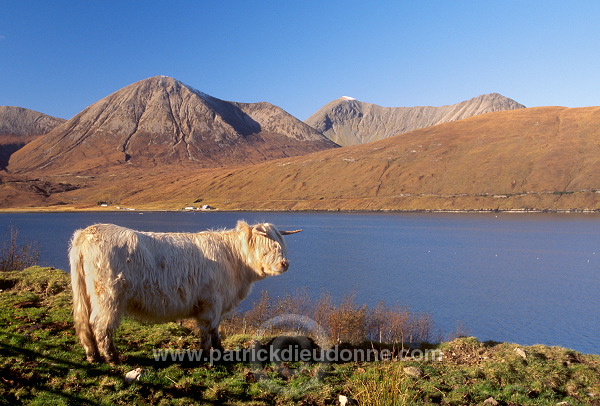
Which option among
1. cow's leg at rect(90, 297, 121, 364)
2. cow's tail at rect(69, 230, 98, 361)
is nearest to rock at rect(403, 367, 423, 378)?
cow's leg at rect(90, 297, 121, 364)

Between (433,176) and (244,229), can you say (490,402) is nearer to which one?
(244,229)

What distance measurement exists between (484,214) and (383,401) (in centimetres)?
10959

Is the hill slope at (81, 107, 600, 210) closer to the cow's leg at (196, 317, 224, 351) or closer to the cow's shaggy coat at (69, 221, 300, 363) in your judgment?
the cow's shaggy coat at (69, 221, 300, 363)

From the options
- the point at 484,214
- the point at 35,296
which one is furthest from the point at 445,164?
the point at 35,296

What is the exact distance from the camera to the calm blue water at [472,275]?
2541 cm

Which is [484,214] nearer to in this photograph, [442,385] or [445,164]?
[445,164]

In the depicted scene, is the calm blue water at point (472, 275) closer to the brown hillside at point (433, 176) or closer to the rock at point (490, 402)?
the rock at point (490, 402)

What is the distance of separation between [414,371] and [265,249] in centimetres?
319

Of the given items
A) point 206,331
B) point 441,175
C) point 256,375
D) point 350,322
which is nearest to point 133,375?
point 206,331

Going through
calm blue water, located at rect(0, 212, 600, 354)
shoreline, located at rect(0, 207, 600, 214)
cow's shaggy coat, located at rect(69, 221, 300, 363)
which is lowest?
calm blue water, located at rect(0, 212, 600, 354)

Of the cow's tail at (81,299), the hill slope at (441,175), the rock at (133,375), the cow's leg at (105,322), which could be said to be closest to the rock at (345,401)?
the rock at (133,375)

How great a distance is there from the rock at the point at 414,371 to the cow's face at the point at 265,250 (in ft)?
8.53

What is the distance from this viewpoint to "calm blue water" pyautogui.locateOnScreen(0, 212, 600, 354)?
83.4 feet

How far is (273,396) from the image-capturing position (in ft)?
19.8
